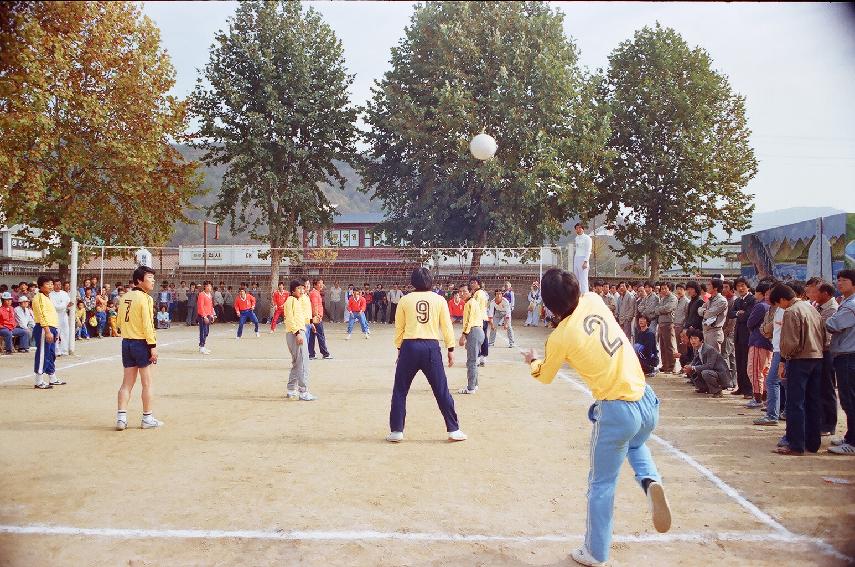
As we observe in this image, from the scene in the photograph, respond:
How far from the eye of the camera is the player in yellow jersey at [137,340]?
8.24 metres

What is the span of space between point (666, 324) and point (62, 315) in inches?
571

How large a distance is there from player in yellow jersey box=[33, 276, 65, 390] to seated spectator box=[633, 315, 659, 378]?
36.1 ft

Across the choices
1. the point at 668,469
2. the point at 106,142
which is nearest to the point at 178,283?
the point at 106,142

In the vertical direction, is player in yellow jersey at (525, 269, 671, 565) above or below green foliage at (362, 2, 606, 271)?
below

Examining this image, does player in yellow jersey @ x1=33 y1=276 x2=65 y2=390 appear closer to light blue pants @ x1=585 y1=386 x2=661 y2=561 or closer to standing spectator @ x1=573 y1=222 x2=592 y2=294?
standing spectator @ x1=573 y1=222 x2=592 y2=294

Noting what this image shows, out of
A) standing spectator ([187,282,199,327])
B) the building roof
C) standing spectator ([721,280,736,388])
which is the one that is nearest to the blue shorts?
standing spectator ([721,280,736,388])

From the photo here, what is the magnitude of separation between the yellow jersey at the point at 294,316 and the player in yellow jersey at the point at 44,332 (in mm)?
4139

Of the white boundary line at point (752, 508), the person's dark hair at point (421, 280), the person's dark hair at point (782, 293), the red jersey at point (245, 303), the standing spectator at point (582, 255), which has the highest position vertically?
the standing spectator at point (582, 255)

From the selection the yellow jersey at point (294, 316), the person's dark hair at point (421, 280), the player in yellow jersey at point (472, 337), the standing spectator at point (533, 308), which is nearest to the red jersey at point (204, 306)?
the yellow jersey at point (294, 316)

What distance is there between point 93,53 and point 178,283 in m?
25.9

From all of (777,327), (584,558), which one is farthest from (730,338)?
(584,558)

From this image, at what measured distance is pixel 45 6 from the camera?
141 inches

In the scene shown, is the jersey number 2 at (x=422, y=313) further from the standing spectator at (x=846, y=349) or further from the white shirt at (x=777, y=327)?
the white shirt at (x=777, y=327)

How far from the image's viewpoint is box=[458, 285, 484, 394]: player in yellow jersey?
11430 mm
